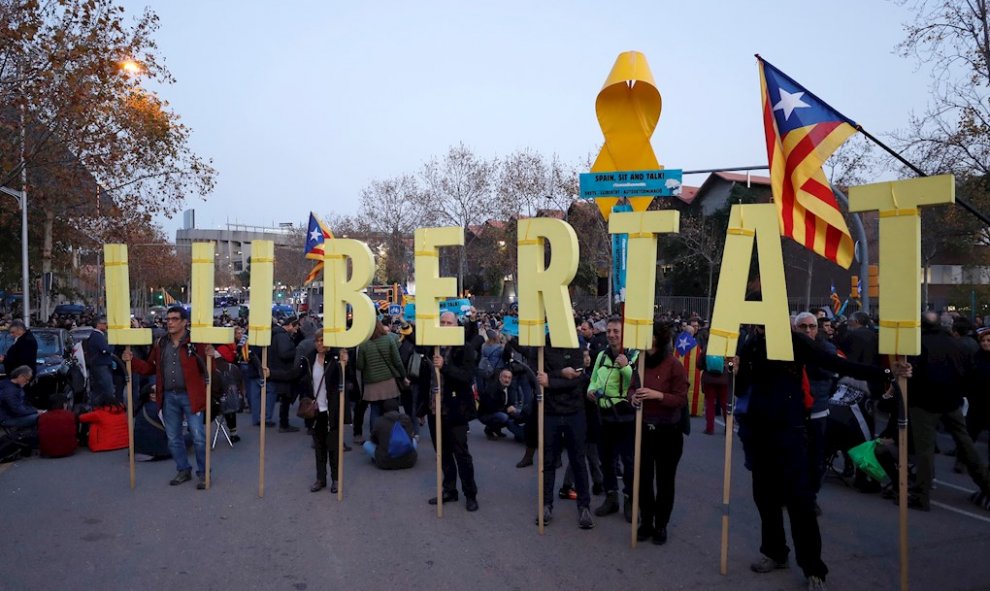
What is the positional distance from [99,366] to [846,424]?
11.1m

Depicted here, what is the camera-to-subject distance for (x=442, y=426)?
718cm

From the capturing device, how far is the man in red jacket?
25.6 feet

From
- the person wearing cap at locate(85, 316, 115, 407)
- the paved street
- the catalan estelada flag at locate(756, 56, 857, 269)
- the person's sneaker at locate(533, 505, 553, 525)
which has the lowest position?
the paved street

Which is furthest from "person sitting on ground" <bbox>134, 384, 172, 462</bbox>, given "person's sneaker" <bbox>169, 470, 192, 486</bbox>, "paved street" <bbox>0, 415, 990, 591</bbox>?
"person's sneaker" <bbox>169, 470, 192, 486</bbox>

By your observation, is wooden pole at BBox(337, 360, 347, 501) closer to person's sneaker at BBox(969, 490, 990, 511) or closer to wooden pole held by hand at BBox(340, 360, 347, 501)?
wooden pole held by hand at BBox(340, 360, 347, 501)

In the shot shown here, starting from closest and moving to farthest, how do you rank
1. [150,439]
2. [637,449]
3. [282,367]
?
[637,449], [150,439], [282,367]

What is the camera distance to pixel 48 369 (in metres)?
13.6

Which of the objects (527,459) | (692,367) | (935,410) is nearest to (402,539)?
(527,459)

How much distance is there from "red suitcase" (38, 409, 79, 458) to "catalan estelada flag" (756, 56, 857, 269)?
30.8 feet

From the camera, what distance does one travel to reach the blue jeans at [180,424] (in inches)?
310

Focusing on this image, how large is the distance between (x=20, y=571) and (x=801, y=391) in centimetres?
598

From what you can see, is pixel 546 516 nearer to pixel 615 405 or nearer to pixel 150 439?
pixel 615 405

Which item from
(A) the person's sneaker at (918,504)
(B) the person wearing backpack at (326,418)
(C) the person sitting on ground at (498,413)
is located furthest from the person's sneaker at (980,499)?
(B) the person wearing backpack at (326,418)

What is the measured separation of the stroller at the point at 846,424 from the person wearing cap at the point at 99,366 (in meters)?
10.7
